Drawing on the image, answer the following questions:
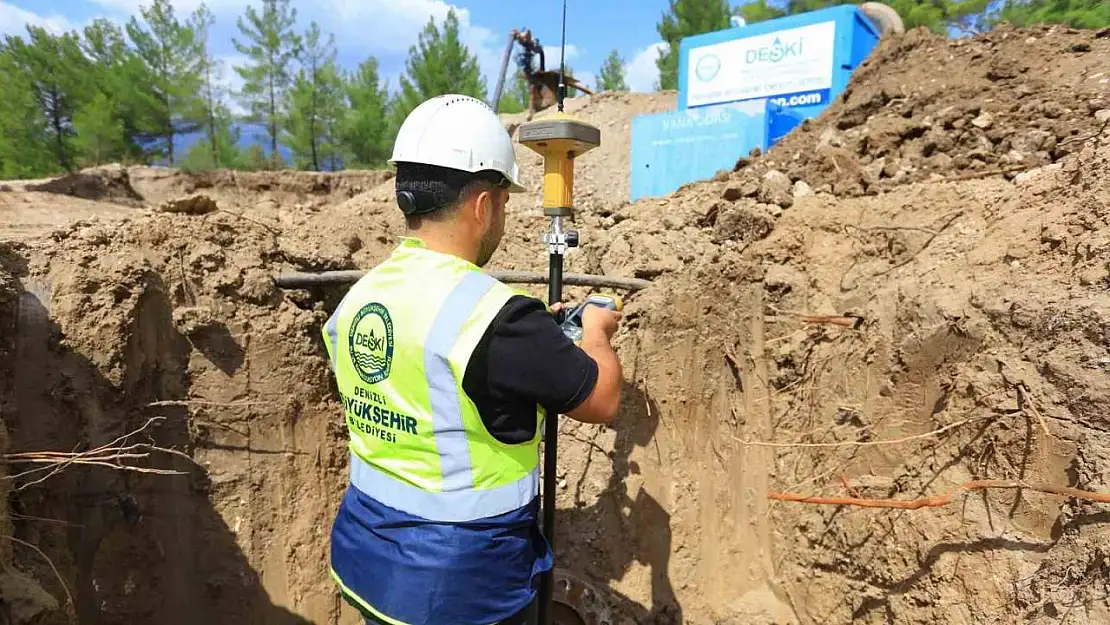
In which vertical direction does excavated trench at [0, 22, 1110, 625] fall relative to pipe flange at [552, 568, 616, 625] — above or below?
above

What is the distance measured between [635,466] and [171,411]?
2606 millimetres

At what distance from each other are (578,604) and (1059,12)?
18497 millimetres

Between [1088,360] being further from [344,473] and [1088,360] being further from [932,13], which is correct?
[932,13]

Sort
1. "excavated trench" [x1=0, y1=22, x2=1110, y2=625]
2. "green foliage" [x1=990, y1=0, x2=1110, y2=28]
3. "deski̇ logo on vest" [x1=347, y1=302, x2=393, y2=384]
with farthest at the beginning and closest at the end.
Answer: "green foliage" [x1=990, y1=0, x2=1110, y2=28]
"excavated trench" [x1=0, y1=22, x2=1110, y2=625]
"deski̇ logo on vest" [x1=347, y1=302, x2=393, y2=384]

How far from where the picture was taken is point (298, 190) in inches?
690

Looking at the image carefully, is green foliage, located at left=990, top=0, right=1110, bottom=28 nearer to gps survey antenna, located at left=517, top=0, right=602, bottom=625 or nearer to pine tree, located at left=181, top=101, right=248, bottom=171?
gps survey antenna, located at left=517, top=0, right=602, bottom=625

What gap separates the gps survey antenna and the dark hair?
43cm

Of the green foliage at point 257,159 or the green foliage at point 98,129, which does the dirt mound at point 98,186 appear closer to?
the green foliage at point 98,129

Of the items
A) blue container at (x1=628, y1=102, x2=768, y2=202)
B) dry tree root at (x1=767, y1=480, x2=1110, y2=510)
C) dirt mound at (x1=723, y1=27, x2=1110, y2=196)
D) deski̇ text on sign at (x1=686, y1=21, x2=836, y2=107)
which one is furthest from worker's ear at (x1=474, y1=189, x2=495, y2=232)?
deski̇ text on sign at (x1=686, y1=21, x2=836, y2=107)

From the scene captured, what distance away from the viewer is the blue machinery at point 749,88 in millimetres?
8281

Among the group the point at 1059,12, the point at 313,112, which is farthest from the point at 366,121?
the point at 1059,12

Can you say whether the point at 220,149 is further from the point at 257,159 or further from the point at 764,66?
the point at 764,66

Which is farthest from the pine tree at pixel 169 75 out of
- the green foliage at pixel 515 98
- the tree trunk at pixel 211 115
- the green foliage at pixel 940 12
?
the green foliage at pixel 940 12

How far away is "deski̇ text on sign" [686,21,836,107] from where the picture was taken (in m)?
8.55
